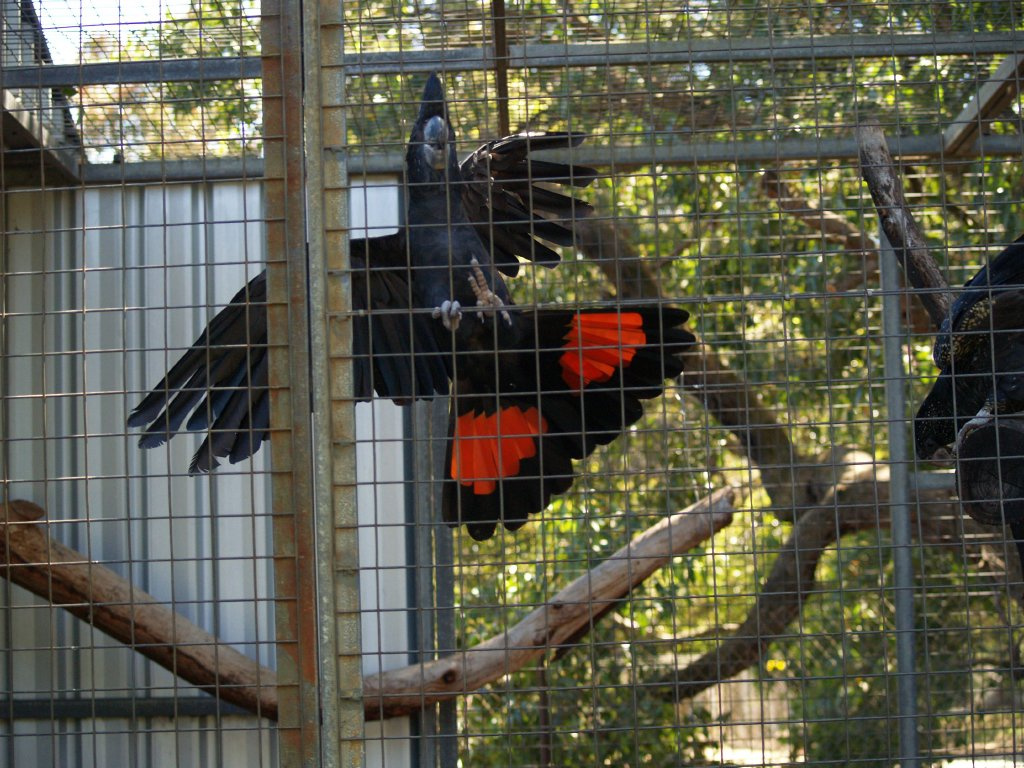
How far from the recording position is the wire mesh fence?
1.96 metres

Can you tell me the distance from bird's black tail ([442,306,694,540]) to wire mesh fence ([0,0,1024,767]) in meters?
0.01

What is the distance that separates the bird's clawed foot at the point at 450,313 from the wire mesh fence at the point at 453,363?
0.03 metres

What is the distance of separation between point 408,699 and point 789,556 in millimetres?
1763

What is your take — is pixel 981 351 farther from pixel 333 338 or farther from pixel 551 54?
pixel 333 338

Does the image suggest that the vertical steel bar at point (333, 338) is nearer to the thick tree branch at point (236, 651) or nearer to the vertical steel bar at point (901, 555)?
the thick tree branch at point (236, 651)

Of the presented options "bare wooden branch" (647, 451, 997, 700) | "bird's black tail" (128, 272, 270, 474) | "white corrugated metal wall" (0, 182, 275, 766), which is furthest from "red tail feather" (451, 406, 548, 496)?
"bare wooden branch" (647, 451, 997, 700)

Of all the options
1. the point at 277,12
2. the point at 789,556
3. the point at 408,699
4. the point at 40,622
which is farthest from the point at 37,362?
the point at 789,556

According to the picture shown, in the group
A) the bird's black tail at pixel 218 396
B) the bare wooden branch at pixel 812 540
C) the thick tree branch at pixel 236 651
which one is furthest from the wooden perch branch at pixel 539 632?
the bird's black tail at pixel 218 396

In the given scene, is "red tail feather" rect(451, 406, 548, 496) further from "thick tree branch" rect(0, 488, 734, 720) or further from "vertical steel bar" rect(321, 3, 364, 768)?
"vertical steel bar" rect(321, 3, 364, 768)

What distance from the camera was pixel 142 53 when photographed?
3410mm

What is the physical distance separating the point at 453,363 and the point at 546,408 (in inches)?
37.6

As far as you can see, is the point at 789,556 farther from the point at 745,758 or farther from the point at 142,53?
the point at 142,53

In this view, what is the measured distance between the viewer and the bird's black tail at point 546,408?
2.76 metres

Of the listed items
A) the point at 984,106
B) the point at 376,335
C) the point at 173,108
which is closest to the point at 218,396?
the point at 376,335
